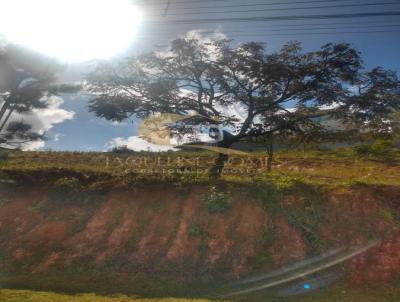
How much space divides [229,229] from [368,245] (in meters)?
4.59

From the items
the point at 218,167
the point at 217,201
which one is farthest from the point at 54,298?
the point at 218,167

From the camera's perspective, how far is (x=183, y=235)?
1449cm

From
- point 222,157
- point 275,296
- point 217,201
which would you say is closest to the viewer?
point 275,296

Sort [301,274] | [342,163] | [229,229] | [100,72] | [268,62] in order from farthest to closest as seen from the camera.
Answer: [342,163], [100,72], [268,62], [229,229], [301,274]

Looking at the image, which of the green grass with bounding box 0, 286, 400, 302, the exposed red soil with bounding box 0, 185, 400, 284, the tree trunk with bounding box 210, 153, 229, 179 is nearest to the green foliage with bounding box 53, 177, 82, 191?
the exposed red soil with bounding box 0, 185, 400, 284

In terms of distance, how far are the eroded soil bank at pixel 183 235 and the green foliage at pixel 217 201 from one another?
55 mm

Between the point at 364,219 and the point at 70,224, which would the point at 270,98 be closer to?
the point at 364,219

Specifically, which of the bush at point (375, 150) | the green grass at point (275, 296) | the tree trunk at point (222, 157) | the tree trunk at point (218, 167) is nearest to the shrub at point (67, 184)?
the tree trunk at point (218, 167)

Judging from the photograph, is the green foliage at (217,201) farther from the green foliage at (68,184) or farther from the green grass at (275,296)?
the green foliage at (68,184)

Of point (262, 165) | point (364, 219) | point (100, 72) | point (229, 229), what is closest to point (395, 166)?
point (262, 165)

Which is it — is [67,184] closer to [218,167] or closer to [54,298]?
[218,167]

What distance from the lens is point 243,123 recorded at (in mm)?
18953

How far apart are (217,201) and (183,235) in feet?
6.55

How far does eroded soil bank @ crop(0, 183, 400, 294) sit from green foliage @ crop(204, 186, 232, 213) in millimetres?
55
